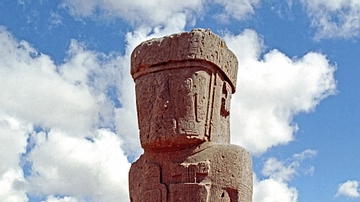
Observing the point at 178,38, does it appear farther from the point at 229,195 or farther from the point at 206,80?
the point at 229,195

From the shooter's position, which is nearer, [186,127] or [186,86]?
[186,127]

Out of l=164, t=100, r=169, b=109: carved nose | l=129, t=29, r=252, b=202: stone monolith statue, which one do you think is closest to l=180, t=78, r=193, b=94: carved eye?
l=129, t=29, r=252, b=202: stone monolith statue

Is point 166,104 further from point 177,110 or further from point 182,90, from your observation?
point 182,90

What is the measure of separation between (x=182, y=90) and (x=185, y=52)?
637 mm

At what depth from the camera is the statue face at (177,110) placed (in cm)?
941

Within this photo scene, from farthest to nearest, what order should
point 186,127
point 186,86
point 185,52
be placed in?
point 185,52 → point 186,86 → point 186,127

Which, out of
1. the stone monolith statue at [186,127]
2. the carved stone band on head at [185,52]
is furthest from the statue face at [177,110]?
the carved stone band on head at [185,52]

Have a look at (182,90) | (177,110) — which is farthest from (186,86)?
(177,110)

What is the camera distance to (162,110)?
958 centimetres

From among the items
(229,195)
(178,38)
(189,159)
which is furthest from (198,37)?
(229,195)

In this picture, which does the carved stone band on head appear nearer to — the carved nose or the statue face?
the statue face

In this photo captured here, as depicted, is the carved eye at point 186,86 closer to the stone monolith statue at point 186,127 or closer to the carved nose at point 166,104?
the stone monolith statue at point 186,127

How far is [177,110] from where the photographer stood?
31.1 feet

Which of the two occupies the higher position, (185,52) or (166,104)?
(185,52)
